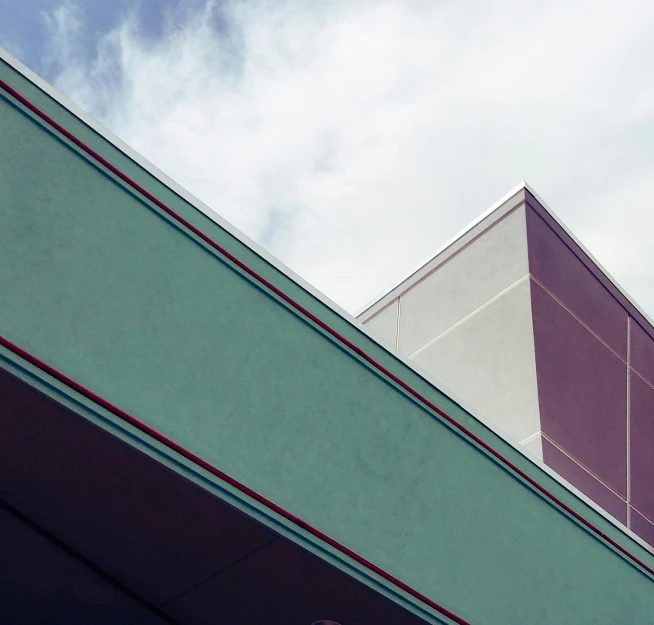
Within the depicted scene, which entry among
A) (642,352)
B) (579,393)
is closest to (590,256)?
(642,352)

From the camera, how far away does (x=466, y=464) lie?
6281 millimetres

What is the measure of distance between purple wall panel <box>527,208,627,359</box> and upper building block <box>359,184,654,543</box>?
0.02m

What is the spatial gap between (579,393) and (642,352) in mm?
2143

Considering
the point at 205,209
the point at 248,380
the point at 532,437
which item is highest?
the point at 532,437

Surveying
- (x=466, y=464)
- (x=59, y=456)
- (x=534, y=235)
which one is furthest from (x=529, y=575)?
(x=534, y=235)

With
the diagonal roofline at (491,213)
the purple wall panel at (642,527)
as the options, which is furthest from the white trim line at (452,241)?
the purple wall panel at (642,527)

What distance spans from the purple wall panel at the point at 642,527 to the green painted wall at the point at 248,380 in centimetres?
414

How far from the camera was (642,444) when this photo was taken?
1113 centimetres

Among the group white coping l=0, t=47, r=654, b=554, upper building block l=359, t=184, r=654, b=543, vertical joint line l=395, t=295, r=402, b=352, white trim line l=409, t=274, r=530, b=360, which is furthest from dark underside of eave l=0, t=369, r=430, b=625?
vertical joint line l=395, t=295, r=402, b=352

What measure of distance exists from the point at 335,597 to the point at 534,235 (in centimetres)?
654

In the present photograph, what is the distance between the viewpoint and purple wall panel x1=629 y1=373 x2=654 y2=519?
1073 centimetres

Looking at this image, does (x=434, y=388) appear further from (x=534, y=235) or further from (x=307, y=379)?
(x=534, y=235)

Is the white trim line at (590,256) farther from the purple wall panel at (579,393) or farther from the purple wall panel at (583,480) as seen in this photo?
the purple wall panel at (583,480)

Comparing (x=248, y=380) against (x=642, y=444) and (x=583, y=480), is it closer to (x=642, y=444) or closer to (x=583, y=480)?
(x=583, y=480)
